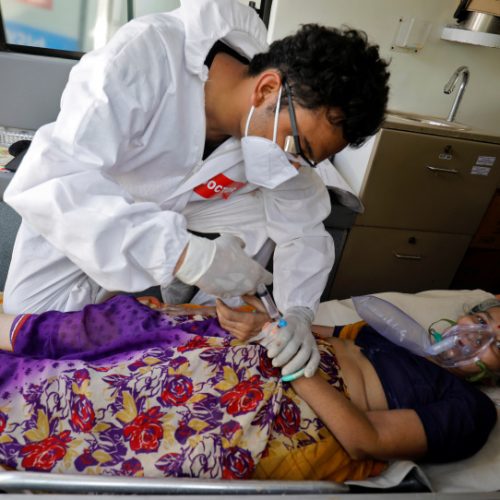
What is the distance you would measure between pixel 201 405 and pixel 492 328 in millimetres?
916

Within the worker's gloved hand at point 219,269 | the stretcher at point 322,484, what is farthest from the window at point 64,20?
the stretcher at point 322,484

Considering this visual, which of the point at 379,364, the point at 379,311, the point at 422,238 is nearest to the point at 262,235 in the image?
the point at 379,311

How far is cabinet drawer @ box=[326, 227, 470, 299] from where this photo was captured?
75.7 inches

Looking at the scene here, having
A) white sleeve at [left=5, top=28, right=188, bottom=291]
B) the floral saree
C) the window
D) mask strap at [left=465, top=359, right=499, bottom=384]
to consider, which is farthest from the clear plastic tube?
the window

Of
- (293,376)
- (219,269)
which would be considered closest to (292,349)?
(293,376)

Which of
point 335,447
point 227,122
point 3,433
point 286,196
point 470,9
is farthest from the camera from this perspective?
point 470,9

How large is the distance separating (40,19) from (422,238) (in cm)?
258

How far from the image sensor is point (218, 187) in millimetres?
1286

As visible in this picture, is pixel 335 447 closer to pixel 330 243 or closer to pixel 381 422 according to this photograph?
pixel 381 422

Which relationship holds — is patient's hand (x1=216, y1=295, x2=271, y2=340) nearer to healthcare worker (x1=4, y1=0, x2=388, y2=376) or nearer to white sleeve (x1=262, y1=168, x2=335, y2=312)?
healthcare worker (x1=4, y1=0, x2=388, y2=376)

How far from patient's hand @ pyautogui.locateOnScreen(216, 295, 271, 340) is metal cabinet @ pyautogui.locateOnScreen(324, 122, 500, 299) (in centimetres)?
96

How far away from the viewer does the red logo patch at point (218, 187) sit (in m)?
1.24

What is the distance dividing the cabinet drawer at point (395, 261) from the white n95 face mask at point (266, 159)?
2.92 feet

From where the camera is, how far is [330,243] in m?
1.43
